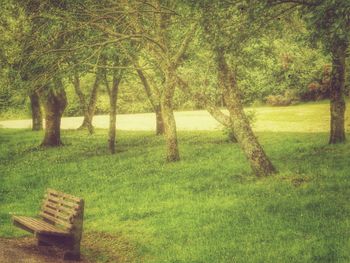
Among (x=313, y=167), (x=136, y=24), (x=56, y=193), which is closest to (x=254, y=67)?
(x=136, y=24)

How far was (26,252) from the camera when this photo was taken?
30.0ft

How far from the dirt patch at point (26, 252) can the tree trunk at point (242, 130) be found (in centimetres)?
678

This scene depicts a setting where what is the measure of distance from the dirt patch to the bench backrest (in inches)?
22.4

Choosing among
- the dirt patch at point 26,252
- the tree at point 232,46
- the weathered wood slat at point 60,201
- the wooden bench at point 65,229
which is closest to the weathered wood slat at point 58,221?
the wooden bench at point 65,229

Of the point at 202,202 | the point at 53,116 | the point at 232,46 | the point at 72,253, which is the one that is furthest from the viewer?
the point at 53,116

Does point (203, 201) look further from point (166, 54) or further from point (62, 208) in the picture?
point (166, 54)

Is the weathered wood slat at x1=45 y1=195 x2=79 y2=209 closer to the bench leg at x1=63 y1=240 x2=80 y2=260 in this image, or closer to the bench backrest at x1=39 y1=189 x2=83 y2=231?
the bench backrest at x1=39 y1=189 x2=83 y2=231

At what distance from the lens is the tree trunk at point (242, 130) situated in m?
14.3

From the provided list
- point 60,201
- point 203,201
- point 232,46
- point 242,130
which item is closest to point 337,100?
point 242,130

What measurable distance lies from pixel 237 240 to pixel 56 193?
12.8 feet

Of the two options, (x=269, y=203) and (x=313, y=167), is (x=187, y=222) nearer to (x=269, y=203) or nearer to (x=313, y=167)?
(x=269, y=203)

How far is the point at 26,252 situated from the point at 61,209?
3.43 ft

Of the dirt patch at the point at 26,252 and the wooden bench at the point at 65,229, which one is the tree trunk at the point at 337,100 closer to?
the wooden bench at the point at 65,229

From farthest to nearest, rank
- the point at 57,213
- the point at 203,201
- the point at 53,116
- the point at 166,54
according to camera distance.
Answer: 1. the point at 53,116
2. the point at 166,54
3. the point at 203,201
4. the point at 57,213
